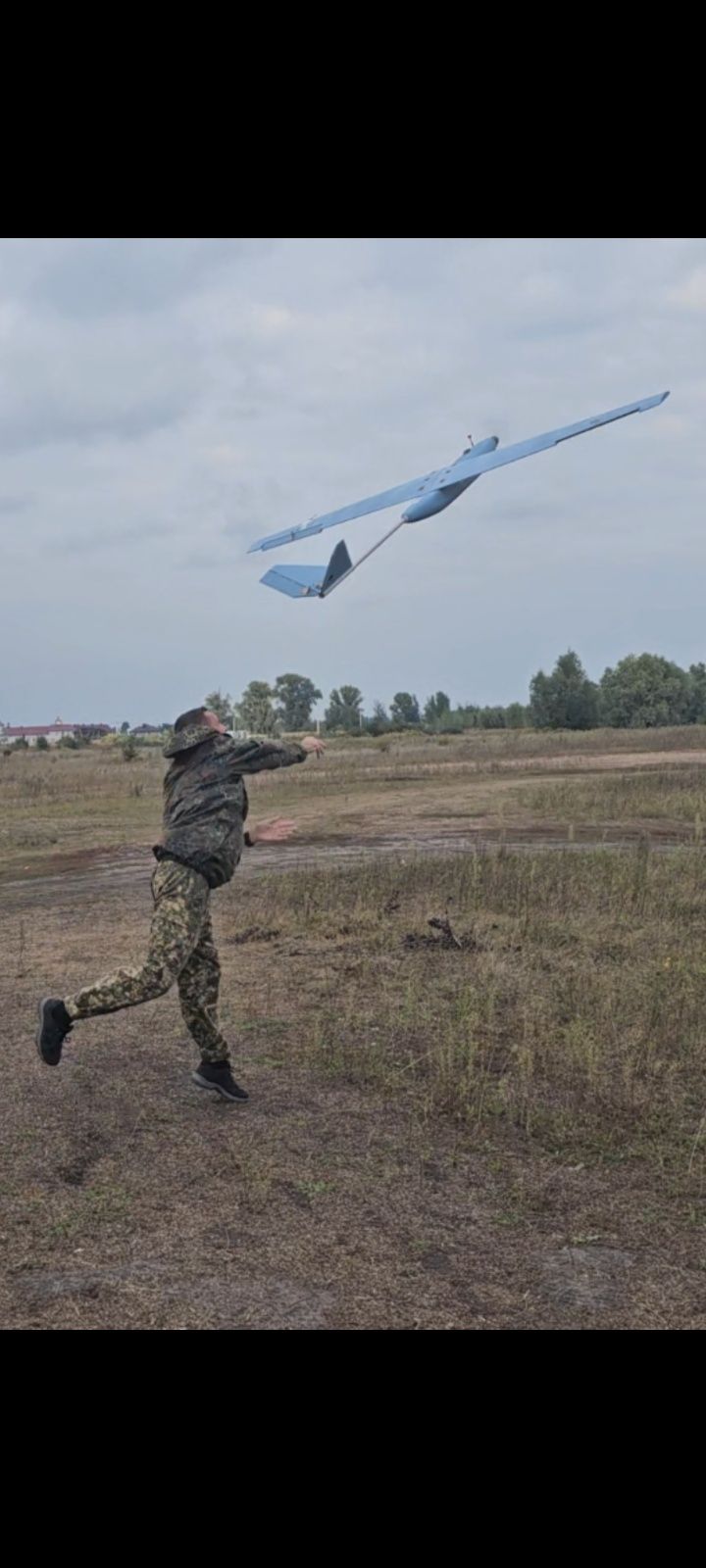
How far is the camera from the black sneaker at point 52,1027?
18.5 ft

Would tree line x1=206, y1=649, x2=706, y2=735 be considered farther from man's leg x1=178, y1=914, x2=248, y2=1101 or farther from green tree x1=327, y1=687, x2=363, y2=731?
man's leg x1=178, y1=914, x2=248, y2=1101

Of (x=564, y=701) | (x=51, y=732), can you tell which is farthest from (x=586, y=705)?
(x=51, y=732)

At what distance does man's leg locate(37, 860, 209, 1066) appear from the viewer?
5.51 meters

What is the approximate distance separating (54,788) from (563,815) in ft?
51.8

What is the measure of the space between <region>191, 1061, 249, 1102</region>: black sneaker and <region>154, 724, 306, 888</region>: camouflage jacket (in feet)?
2.95

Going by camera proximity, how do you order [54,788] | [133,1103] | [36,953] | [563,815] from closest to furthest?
[133,1103] < [36,953] < [563,815] < [54,788]

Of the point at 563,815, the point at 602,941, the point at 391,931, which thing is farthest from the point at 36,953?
the point at 563,815

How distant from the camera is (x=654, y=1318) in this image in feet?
11.9

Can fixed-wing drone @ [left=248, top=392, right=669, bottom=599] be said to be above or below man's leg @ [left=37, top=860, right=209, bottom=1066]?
above

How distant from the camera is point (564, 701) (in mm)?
86062

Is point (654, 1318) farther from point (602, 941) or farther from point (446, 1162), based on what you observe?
point (602, 941)

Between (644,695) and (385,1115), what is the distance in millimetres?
87373

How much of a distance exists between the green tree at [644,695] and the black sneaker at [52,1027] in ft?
267

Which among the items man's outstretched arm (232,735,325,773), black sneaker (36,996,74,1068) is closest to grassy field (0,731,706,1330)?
black sneaker (36,996,74,1068)
